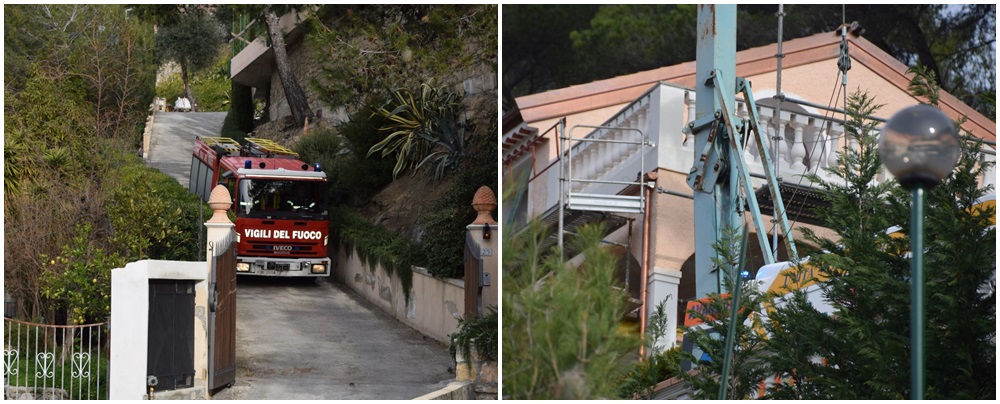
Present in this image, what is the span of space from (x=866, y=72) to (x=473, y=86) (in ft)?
15.0

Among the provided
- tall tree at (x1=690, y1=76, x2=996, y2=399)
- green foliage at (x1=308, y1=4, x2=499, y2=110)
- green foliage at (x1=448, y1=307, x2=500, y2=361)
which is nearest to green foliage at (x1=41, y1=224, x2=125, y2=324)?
green foliage at (x1=308, y1=4, x2=499, y2=110)

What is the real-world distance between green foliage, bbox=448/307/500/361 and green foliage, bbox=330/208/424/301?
3694 mm

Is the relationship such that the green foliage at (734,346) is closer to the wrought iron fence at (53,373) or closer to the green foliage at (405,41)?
the green foliage at (405,41)

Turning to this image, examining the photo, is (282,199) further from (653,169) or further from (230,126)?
(653,169)

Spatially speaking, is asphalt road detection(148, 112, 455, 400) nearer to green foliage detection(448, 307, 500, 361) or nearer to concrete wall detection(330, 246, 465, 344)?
concrete wall detection(330, 246, 465, 344)

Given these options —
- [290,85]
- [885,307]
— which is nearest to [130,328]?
[885,307]

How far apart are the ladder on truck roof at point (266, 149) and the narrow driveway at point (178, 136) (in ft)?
3.05

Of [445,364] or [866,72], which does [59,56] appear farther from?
[866,72]

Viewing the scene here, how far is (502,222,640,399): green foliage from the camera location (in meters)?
4.34

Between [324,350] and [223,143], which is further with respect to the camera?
[223,143]

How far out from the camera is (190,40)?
1441 centimetres

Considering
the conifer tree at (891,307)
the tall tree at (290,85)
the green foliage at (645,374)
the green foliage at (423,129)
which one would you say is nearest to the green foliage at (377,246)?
the green foliage at (423,129)

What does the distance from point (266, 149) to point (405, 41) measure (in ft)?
21.5

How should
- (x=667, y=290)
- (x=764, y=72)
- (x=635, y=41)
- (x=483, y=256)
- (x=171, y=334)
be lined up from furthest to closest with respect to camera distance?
(x=635, y=41) → (x=764, y=72) → (x=667, y=290) → (x=483, y=256) → (x=171, y=334)
